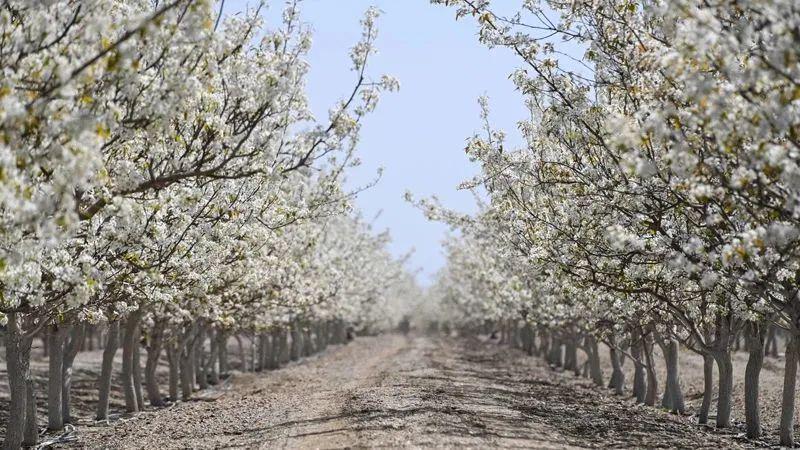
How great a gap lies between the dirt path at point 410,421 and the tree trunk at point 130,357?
0.78 m

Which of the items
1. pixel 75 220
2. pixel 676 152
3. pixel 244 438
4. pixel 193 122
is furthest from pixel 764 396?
pixel 75 220

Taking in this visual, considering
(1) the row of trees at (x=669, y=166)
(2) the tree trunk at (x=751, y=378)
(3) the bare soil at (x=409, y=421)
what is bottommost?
(3) the bare soil at (x=409, y=421)

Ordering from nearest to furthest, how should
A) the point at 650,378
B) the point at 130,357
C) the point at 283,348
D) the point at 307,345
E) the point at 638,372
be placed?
1. the point at 130,357
2. the point at 650,378
3. the point at 638,372
4. the point at 283,348
5. the point at 307,345

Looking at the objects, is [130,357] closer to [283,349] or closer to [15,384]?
[15,384]

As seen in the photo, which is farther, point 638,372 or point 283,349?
point 283,349

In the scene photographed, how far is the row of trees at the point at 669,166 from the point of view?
10047 millimetres

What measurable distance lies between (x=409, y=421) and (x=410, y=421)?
0.07 feet

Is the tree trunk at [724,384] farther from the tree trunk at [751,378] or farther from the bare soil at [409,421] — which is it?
the bare soil at [409,421]

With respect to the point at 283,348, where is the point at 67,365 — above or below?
above

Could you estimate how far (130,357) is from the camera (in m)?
27.4

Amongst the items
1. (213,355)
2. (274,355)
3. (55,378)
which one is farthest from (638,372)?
(274,355)

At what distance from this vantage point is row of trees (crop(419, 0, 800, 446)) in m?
10.0

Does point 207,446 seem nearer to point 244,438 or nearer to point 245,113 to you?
point 244,438

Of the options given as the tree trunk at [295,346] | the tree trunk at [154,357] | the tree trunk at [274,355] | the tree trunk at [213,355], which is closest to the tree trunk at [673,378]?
the tree trunk at [154,357]
